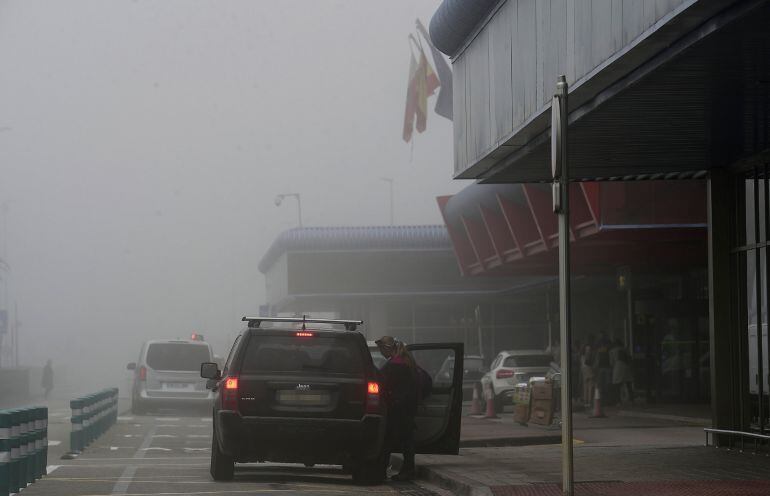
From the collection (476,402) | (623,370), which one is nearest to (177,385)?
(476,402)

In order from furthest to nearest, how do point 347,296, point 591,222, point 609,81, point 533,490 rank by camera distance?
point 347,296 → point 591,222 → point 609,81 → point 533,490

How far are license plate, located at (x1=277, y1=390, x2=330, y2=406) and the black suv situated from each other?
10 millimetres

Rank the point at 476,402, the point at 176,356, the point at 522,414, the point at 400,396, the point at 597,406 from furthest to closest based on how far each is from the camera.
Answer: the point at 176,356 < the point at 476,402 < the point at 597,406 < the point at 522,414 < the point at 400,396

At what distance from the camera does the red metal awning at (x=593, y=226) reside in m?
29.2

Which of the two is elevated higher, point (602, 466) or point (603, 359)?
point (603, 359)

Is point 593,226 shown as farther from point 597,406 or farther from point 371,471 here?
point 371,471

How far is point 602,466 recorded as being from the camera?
50.4 ft

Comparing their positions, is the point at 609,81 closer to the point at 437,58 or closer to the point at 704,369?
the point at 704,369

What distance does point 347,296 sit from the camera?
216ft

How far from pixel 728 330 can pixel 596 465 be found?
12.1 feet

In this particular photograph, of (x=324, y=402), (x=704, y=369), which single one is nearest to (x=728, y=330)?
(x=324, y=402)

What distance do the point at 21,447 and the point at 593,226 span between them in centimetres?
1875

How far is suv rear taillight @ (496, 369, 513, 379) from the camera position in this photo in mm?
34031

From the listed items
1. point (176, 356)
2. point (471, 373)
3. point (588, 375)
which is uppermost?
point (176, 356)
